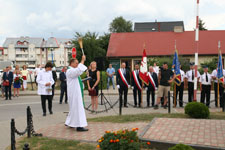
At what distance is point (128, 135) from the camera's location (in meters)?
4.93

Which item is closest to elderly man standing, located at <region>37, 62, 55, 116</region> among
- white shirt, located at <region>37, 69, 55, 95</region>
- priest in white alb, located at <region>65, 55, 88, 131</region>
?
white shirt, located at <region>37, 69, 55, 95</region>

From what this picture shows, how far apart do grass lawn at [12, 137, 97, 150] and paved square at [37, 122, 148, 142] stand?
1.10 feet

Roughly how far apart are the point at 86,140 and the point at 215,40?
27706 mm

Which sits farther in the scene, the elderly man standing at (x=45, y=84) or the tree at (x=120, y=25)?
the tree at (x=120, y=25)

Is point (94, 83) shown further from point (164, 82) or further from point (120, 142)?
point (120, 142)

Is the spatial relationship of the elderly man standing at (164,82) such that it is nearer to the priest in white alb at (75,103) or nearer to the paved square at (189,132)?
the paved square at (189,132)

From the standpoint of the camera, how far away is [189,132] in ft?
19.6

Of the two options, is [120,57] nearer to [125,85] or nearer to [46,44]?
[125,85]

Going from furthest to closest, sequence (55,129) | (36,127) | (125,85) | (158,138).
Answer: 1. (125,85)
2. (36,127)
3. (55,129)
4. (158,138)

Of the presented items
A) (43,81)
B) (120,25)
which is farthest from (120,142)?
(120,25)

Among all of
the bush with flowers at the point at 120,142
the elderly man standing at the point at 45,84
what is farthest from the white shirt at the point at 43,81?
the bush with flowers at the point at 120,142

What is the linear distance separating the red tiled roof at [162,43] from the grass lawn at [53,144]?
2345 centimetres

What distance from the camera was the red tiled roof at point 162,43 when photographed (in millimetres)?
28578

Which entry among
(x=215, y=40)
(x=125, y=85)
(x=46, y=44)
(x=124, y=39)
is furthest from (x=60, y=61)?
(x=125, y=85)
